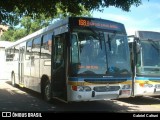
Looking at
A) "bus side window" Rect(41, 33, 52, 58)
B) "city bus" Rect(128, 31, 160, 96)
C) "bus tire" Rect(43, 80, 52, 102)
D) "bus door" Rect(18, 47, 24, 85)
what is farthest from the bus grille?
"bus door" Rect(18, 47, 24, 85)

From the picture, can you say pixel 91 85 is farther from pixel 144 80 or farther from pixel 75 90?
pixel 144 80

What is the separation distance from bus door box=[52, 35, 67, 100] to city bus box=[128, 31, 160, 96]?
3.29m

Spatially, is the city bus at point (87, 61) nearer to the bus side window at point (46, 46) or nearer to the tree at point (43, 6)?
the bus side window at point (46, 46)

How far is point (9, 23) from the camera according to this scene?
10.3 m

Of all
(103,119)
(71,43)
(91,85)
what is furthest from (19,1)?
(103,119)

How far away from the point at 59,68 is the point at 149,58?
13.1 ft

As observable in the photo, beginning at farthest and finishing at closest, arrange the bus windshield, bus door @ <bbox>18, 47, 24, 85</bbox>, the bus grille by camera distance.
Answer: bus door @ <bbox>18, 47, 24, 85</bbox>
the bus grille
the bus windshield

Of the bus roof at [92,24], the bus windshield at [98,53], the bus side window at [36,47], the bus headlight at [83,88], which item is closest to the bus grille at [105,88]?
the bus headlight at [83,88]

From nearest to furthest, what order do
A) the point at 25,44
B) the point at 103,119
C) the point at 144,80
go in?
1. the point at 103,119
2. the point at 144,80
3. the point at 25,44

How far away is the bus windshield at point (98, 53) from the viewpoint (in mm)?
9758

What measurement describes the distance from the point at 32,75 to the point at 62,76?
13.2 feet

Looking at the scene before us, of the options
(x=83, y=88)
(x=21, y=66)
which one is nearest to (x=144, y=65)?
(x=83, y=88)

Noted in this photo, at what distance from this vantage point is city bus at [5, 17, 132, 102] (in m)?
9.69

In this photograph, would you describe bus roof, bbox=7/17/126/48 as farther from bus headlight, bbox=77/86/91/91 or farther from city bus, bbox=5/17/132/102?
bus headlight, bbox=77/86/91/91
